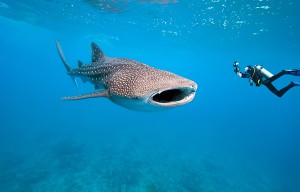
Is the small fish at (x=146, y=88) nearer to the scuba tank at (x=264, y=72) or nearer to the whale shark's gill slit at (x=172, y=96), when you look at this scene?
the whale shark's gill slit at (x=172, y=96)

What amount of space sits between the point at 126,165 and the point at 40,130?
1596 cm

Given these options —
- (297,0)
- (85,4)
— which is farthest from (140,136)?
(297,0)

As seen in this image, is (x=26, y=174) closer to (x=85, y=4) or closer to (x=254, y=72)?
(x=254, y=72)

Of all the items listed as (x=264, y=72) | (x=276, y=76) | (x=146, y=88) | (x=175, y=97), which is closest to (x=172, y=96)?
(x=175, y=97)

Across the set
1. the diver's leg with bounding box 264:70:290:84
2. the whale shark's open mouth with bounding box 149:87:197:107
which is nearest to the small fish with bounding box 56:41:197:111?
the whale shark's open mouth with bounding box 149:87:197:107

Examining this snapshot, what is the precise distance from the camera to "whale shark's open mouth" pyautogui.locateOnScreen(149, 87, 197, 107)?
10.1 feet

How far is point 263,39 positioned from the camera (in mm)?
29594

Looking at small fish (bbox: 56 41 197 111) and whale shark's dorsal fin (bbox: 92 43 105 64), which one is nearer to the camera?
small fish (bbox: 56 41 197 111)

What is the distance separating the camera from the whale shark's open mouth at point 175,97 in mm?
3084

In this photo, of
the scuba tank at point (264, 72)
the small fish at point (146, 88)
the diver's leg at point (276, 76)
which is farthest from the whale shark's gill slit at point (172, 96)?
the scuba tank at point (264, 72)

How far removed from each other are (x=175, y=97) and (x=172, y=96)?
11 centimetres

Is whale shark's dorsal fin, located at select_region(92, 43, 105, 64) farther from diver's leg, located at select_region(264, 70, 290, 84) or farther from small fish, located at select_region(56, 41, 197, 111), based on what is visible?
diver's leg, located at select_region(264, 70, 290, 84)

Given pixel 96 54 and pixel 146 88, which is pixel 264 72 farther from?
pixel 146 88

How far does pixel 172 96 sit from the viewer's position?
3.87 m
